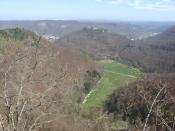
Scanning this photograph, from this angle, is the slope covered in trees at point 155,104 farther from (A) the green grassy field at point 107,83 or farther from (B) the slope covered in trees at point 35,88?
(A) the green grassy field at point 107,83

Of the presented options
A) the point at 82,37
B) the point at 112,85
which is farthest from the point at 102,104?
the point at 82,37

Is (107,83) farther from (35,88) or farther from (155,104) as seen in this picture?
(155,104)

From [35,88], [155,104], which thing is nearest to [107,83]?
[35,88]

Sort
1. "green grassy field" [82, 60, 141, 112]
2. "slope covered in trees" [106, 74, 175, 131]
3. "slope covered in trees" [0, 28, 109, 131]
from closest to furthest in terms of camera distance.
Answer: "slope covered in trees" [0, 28, 109, 131], "slope covered in trees" [106, 74, 175, 131], "green grassy field" [82, 60, 141, 112]

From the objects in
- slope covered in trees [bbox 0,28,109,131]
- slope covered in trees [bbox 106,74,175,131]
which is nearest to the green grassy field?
slope covered in trees [bbox 0,28,109,131]

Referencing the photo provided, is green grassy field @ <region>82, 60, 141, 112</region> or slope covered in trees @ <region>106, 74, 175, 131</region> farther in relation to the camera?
green grassy field @ <region>82, 60, 141, 112</region>

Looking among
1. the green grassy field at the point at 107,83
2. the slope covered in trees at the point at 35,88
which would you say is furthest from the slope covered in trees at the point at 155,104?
the green grassy field at the point at 107,83

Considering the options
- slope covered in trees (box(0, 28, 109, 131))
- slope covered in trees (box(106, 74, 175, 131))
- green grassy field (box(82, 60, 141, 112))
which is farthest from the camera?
green grassy field (box(82, 60, 141, 112))

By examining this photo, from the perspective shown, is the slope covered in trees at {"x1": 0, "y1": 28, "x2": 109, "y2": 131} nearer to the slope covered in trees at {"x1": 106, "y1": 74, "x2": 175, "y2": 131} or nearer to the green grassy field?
the slope covered in trees at {"x1": 106, "y1": 74, "x2": 175, "y2": 131}
